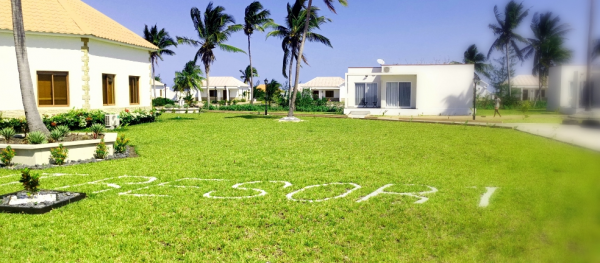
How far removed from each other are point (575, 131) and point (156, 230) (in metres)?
5.74

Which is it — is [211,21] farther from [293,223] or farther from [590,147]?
[590,147]

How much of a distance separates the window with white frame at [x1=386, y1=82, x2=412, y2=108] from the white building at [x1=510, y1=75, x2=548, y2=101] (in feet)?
114

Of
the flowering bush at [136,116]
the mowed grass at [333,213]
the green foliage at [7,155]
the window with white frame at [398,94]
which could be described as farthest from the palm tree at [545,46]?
the window with white frame at [398,94]

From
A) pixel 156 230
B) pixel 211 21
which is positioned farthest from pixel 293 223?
pixel 211 21

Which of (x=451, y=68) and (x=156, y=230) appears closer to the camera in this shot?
(x=156, y=230)

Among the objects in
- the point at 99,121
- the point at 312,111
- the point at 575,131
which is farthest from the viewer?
the point at 312,111

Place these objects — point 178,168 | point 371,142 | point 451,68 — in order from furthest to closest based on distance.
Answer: point 451,68, point 371,142, point 178,168

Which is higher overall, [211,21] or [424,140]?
[211,21]

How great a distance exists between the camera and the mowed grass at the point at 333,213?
73 cm

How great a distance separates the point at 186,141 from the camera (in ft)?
54.0

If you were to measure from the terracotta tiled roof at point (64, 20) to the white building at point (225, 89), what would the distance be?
58.0 m

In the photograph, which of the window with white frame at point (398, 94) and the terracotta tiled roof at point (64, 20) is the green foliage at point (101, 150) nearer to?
the terracotta tiled roof at point (64, 20)

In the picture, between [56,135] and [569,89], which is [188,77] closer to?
[56,135]

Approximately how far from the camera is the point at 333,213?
6684 millimetres
